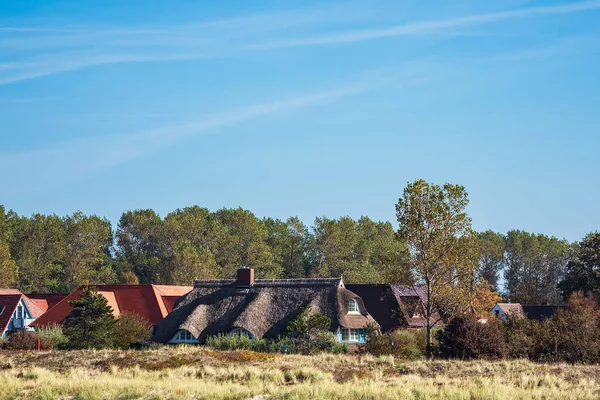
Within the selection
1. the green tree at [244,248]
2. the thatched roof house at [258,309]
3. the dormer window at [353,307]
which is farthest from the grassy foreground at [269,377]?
the green tree at [244,248]

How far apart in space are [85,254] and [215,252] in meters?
15.4

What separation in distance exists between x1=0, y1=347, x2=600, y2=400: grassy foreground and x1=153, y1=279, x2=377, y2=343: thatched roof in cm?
1326

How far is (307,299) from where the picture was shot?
196 ft

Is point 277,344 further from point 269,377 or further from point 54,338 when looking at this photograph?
point 269,377

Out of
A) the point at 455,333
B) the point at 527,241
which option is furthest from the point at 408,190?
the point at 527,241

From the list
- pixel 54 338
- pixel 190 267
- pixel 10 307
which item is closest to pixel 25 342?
pixel 54 338

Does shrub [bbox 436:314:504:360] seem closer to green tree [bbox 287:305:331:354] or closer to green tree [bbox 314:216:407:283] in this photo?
green tree [bbox 287:305:331:354]

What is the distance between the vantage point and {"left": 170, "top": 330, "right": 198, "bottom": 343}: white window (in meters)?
57.8

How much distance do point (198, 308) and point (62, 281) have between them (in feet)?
167

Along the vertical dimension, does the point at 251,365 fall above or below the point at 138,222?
below

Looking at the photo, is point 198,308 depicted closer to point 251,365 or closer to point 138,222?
point 251,365

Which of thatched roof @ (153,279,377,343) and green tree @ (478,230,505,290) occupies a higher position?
green tree @ (478,230,505,290)

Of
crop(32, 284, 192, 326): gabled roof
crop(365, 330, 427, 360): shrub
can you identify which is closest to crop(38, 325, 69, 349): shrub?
crop(32, 284, 192, 326): gabled roof

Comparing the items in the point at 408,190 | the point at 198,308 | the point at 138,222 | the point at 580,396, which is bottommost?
the point at 580,396
